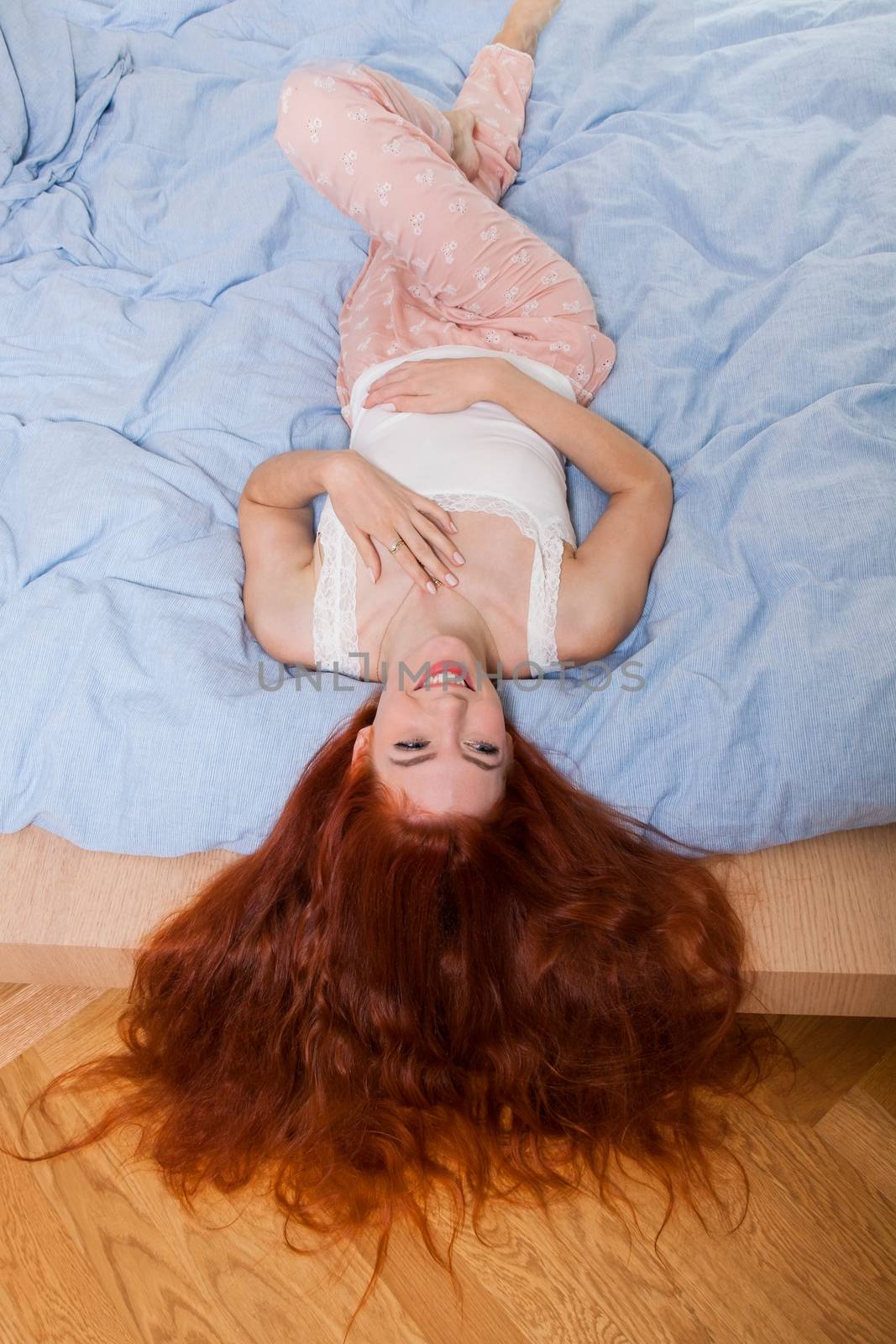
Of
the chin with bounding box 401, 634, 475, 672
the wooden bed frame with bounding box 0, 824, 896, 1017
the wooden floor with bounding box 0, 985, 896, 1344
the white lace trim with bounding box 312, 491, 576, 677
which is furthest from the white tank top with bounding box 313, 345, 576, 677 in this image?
the wooden floor with bounding box 0, 985, 896, 1344

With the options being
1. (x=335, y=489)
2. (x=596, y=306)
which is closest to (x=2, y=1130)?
(x=335, y=489)

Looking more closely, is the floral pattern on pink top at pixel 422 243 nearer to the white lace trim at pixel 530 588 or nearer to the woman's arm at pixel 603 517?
the woman's arm at pixel 603 517

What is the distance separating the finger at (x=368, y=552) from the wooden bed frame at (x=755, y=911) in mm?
379

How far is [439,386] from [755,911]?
769mm

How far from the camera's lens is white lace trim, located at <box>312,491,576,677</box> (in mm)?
1243

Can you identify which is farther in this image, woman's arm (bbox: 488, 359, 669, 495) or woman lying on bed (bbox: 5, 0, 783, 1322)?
woman's arm (bbox: 488, 359, 669, 495)

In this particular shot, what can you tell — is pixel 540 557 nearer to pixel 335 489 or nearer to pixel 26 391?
pixel 335 489

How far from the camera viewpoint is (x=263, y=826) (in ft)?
3.81

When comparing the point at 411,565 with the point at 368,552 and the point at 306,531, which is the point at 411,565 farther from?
the point at 306,531

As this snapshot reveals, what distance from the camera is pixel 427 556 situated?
123cm

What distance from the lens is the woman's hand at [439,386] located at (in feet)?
4.46

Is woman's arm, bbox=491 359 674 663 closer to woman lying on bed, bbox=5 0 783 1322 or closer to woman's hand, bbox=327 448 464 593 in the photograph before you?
woman lying on bed, bbox=5 0 783 1322

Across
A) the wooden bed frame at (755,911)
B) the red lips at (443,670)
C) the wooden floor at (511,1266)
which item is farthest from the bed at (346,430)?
the wooden floor at (511,1266)

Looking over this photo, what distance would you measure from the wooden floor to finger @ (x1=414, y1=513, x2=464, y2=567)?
74 centimetres
